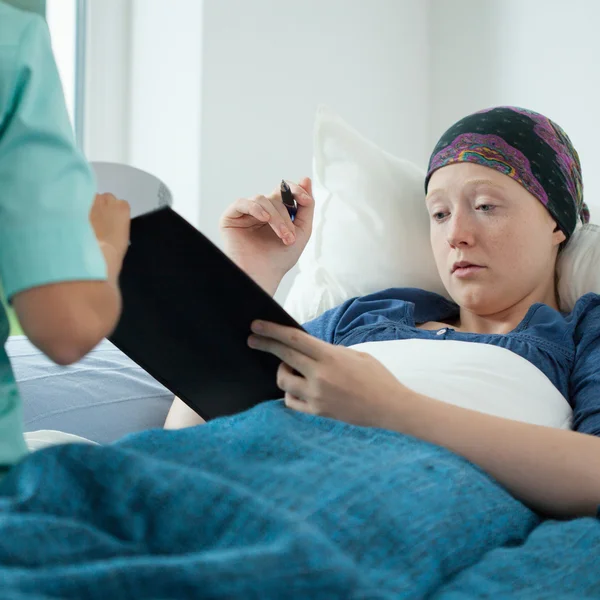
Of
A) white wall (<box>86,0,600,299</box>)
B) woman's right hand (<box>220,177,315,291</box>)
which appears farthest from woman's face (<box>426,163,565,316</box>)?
white wall (<box>86,0,600,299</box>)

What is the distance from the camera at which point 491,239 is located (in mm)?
1219

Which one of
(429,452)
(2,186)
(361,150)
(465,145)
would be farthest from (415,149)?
(2,186)

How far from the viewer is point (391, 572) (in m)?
0.54

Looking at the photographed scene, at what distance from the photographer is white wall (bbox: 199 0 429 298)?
1950 millimetres

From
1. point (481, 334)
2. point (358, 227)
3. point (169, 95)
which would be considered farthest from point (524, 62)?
point (481, 334)

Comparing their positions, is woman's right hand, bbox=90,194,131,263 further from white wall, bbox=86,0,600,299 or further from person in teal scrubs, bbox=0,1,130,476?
white wall, bbox=86,0,600,299

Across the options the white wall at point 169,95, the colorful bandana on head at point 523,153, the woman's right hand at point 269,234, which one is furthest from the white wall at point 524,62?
the woman's right hand at point 269,234

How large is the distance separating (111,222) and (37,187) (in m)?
0.13

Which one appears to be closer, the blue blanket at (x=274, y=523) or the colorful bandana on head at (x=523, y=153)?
the blue blanket at (x=274, y=523)

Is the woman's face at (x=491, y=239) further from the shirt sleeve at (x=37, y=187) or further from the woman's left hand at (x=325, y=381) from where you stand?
the shirt sleeve at (x=37, y=187)

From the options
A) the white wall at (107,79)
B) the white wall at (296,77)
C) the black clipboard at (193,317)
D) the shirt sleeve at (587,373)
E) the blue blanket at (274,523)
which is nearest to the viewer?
the blue blanket at (274,523)

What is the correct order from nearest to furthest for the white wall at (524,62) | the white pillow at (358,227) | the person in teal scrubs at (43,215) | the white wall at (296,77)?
the person in teal scrubs at (43,215) < the white pillow at (358,227) < the white wall at (524,62) < the white wall at (296,77)

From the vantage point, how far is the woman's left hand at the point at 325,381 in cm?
82

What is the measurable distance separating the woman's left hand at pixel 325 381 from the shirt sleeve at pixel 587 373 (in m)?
0.27
